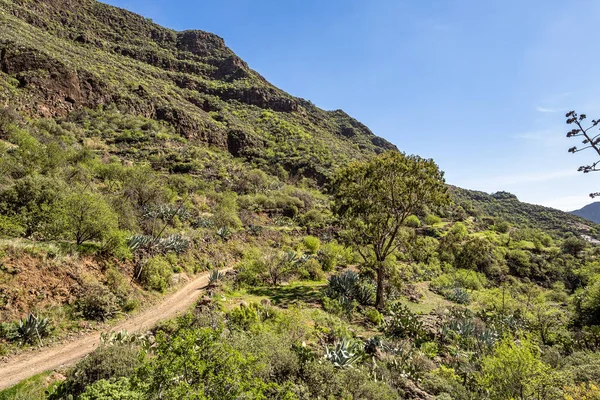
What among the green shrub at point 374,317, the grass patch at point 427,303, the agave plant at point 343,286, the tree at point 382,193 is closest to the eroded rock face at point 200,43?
the tree at point 382,193

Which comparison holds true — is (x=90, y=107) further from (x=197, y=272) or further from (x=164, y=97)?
(x=197, y=272)

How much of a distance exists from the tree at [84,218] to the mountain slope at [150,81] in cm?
3121

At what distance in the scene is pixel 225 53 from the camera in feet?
337

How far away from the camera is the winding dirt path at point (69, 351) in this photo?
6.47m

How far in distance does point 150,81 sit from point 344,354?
68.4 metres

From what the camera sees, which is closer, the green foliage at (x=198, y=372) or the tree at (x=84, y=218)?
the green foliage at (x=198, y=372)

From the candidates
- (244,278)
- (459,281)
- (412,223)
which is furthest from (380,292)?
(412,223)

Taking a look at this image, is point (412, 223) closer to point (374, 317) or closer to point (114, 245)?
point (374, 317)

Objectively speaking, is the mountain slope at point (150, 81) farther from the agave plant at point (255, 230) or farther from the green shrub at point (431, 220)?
the agave plant at point (255, 230)

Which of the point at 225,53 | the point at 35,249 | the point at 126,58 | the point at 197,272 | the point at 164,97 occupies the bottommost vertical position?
the point at 197,272

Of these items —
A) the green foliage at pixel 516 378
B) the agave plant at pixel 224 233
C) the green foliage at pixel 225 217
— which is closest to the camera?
the green foliage at pixel 516 378

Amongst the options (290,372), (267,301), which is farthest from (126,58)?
(290,372)

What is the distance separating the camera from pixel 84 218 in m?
10.8

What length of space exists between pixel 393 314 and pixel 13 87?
44865mm
